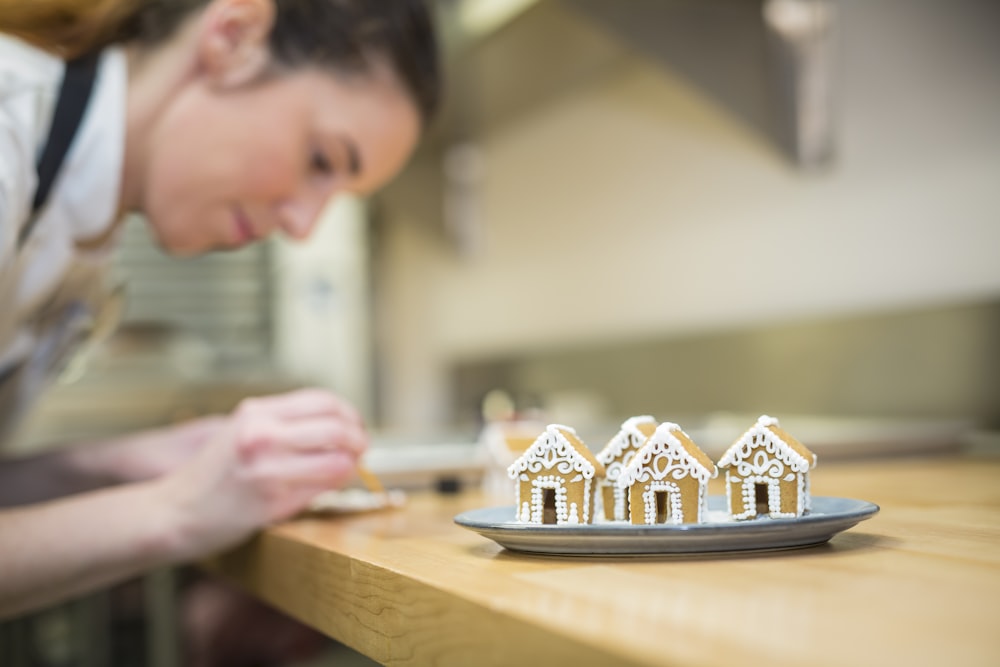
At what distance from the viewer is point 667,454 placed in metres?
0.62

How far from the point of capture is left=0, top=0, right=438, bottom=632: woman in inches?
33.6

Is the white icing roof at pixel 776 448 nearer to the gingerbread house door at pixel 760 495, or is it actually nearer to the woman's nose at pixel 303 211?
the gingerbread house door at pixel 760 495

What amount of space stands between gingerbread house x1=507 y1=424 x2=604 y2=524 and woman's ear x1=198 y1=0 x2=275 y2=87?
660mm

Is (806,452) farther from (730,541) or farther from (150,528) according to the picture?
(150,528)

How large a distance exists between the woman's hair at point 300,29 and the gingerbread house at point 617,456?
→ 649mm

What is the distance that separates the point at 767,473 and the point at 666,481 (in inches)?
2.5

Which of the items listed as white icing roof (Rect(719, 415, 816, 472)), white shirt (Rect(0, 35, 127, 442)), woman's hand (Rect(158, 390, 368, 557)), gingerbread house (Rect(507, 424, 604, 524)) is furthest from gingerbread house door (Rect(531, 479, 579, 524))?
white shirt (Rect(0, 35, 127, 442))

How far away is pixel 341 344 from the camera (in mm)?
3584

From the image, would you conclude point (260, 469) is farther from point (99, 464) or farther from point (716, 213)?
point (716, 213)

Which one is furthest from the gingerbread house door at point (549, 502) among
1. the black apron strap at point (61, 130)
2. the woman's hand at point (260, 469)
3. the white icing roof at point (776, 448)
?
the black apron strap at point (61, 130)

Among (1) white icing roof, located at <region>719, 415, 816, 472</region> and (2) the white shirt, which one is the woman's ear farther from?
(1) white icing roof, located at <region>719, 415, 816, 472</region>

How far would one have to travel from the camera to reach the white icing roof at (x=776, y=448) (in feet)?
2.02

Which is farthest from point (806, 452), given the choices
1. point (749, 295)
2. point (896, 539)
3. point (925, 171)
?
point (749, 295)

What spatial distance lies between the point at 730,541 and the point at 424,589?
177 millimetres
